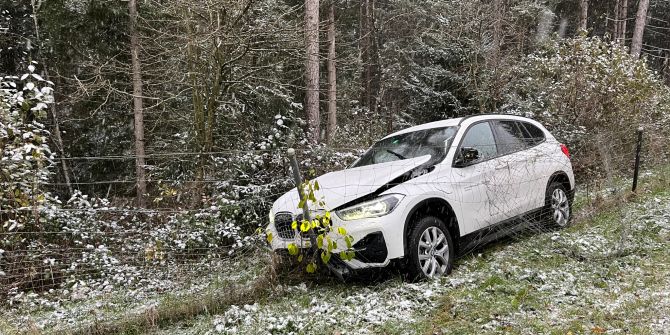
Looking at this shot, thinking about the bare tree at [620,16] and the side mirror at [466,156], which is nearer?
the side mirror at [466,156]

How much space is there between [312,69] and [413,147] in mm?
6363

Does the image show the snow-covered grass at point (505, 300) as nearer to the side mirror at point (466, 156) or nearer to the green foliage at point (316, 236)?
the green foliage at point (316, 236)

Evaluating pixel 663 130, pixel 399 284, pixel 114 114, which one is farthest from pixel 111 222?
pixel 663 130

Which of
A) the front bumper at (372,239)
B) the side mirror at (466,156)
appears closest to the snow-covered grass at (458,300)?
the front bumper at (372,239)

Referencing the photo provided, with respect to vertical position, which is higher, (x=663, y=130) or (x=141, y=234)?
(x=663, y=130)

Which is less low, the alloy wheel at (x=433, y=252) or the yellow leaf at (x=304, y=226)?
the yellow leaf at (x=304, y=226)

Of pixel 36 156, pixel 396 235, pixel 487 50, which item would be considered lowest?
pixel 396 235

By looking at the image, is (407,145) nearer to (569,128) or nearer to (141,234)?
(141,234)

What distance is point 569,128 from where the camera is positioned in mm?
11625

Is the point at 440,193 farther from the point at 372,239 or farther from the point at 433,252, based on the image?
the point at 372,239

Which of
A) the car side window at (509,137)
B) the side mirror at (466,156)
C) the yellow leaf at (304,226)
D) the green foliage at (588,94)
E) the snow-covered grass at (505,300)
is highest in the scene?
A: the green foliage at (588,94)

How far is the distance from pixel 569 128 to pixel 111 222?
34.9 feet

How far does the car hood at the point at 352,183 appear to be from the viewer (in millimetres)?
4887

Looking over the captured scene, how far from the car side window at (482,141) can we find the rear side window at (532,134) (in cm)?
85
